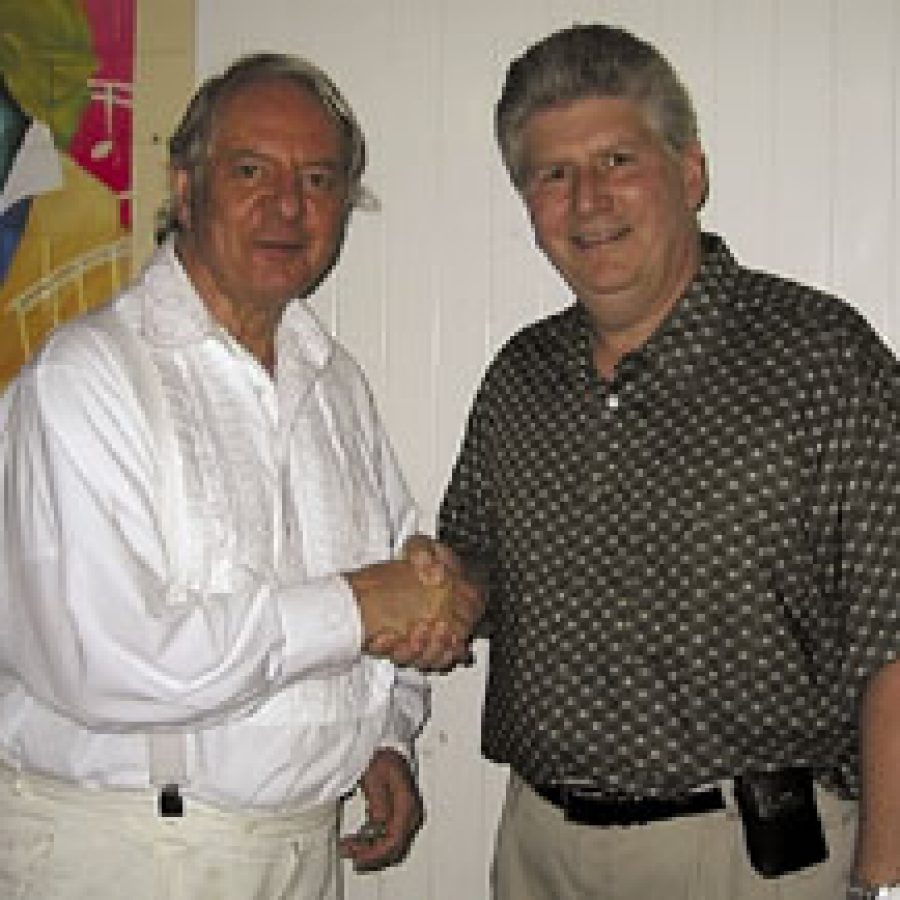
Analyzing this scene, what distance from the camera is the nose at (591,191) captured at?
143cm

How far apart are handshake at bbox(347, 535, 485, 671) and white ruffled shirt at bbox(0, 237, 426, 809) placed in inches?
1.4

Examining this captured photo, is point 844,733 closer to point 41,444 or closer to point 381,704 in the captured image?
point 381,704

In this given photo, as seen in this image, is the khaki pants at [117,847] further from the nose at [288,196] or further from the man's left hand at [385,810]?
the nose at [288,196]

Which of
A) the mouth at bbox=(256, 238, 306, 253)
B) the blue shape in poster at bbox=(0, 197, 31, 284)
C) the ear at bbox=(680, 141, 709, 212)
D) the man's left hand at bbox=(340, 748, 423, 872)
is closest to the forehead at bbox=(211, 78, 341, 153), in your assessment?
the mouth at bbox=(256, 238, 306, 253)

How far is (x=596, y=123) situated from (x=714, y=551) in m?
0.56

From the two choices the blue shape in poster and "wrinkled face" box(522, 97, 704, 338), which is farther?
the blue shape in poster

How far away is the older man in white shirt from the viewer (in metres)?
1.29

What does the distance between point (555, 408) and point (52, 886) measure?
2.86 ft

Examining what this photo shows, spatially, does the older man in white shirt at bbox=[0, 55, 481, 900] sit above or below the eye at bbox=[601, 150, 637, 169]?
below

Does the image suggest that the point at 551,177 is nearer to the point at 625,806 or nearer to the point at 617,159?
the point at 617,159

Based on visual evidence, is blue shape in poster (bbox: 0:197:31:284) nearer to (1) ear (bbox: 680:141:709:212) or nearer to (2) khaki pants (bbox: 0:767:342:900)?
(2) khaki pants (bbox: 0:767:342:900)

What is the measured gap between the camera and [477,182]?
1.96 m

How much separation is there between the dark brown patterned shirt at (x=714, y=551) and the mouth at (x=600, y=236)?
0.12 metres

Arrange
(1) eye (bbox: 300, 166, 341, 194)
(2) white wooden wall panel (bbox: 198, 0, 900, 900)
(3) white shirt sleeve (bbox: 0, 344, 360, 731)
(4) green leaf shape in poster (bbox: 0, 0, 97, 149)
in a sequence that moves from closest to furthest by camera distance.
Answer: (3) white shirt sleeve (bbox: 0, 344, 360, 731)
(1) eye (bbox: 300, 166, 341, 194)
(2) white wooden wall panel (bbox: 198, 0, 900, 900)
(4) green leaf shape in poster (bbox: 0, 0, 97, 149)
